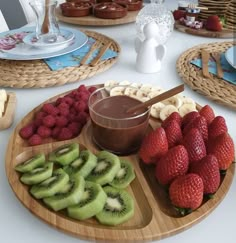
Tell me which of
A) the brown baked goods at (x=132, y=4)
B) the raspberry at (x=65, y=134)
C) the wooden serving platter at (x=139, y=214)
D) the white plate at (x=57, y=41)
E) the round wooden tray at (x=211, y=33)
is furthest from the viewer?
the brown baked goods at (x=132, y=4)

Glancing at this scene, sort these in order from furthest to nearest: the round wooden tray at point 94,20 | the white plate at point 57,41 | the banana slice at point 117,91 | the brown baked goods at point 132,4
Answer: the brown baked goods at point 132,4, the round wooden tray at point 94,20, the white plate at point 57,41, the banana slice at point 117,91

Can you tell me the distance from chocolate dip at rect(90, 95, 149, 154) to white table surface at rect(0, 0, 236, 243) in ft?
0.62

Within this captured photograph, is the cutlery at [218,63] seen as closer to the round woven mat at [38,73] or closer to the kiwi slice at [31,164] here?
the round woven mat at [38,73]

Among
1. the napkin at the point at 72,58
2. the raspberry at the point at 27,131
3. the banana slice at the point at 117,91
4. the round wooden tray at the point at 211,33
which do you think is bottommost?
the round wooden tray at the point at 211,33

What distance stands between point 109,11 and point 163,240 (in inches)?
41.5

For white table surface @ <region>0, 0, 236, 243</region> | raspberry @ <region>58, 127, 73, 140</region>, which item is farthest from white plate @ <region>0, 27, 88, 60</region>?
raspberry @ <region>58, 127, 73, 140</region>

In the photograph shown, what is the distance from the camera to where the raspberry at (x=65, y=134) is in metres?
0.70

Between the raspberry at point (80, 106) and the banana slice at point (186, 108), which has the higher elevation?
the raspberry at point (80, 106)

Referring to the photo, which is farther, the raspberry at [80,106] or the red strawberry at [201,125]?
the raspberry at [80,106]

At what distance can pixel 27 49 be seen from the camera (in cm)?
104

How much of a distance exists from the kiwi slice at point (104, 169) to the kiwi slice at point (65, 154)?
0.04m

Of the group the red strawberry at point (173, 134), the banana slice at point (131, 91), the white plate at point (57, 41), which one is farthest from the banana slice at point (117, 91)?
the white plate at point (57, 41)

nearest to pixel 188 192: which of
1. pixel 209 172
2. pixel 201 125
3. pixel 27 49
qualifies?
pixel 209 172

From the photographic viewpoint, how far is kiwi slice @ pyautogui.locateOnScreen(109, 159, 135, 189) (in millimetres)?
571
